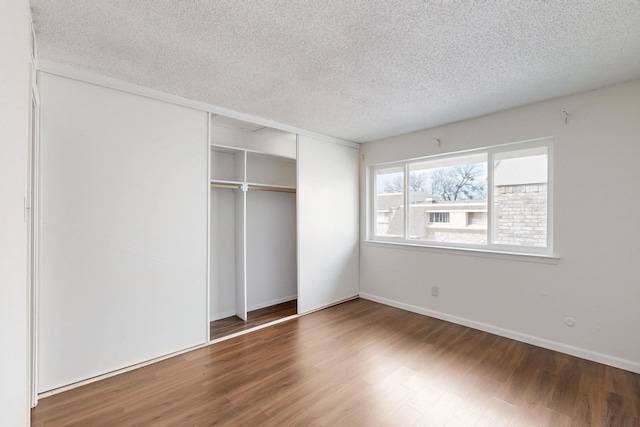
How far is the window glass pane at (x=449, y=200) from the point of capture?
3.52 metres

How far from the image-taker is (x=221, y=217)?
3768mm

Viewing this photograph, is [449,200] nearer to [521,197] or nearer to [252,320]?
[521,197]

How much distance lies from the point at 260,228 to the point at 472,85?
3069 mm

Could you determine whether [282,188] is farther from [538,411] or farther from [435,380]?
[538,411]

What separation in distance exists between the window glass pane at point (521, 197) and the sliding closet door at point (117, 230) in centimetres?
329

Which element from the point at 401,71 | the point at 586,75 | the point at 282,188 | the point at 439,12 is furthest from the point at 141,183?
the point at 586,75

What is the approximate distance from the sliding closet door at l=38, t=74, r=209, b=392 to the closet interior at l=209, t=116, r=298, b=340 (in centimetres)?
53

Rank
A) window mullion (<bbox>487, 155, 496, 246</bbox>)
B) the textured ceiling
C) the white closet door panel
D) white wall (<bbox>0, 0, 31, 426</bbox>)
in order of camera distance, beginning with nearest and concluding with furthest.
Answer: white wall (<bbox>0, 0, 31, 426</bbox>) → the textured ceiling → window mullion (<bbox>487, 155, 496, 246</bbox>) → the white closet door panel

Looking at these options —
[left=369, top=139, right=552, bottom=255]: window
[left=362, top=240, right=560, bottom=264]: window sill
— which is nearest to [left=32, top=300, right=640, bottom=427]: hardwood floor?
[left=362, top=240, right=560, bottom=264]: window sill

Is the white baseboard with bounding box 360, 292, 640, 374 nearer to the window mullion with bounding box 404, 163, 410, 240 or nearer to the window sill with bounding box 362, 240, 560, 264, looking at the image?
the window sill with bounding box 362, 240, 560, 264

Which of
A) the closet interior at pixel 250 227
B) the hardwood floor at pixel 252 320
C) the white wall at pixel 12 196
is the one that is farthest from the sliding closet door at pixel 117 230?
the white wall at pixel 12 196

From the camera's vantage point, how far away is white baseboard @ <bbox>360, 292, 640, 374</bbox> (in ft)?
8.32

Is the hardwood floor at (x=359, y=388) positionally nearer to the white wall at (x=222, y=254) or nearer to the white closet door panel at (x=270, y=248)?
the white wall at (x=222, y=254)

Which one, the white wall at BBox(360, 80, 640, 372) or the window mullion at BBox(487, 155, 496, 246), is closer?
the white wall at BBox(360, 80, 640, 372)
